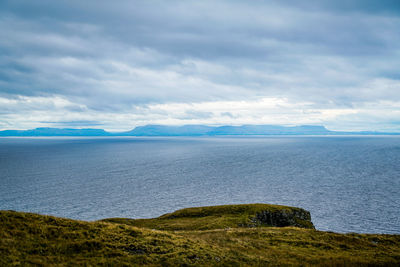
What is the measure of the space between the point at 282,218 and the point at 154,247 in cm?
4308

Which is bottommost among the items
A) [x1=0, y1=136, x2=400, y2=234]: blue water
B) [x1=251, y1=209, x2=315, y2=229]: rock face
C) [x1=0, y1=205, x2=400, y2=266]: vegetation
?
[x1=0, y1=136, x2=400, y2=234]: blue water

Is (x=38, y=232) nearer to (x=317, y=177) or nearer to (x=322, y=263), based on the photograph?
(x=322, y=263)

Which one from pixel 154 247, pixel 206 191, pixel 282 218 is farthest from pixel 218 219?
pixel 206 191

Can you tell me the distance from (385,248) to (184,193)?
80.7 meters

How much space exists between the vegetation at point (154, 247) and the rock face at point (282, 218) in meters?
24.3

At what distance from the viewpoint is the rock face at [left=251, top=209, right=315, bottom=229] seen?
5881cm

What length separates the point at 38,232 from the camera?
23.1 meters

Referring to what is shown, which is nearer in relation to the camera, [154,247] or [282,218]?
[154,247]

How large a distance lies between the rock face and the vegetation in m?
24.3

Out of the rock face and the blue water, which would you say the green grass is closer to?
the rock face

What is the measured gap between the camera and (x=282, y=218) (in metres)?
59.4

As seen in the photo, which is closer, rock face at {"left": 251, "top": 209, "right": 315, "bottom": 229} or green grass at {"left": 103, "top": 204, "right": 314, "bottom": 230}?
green grass at {"left": 103, "top": 204, "right": 314, "bottom": 230}

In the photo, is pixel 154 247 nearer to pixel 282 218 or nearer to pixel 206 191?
pixel 282 218

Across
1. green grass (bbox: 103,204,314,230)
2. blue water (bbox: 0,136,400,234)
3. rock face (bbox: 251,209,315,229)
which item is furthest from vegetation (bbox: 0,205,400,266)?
blue water (bbox: 0,136,400,234)
